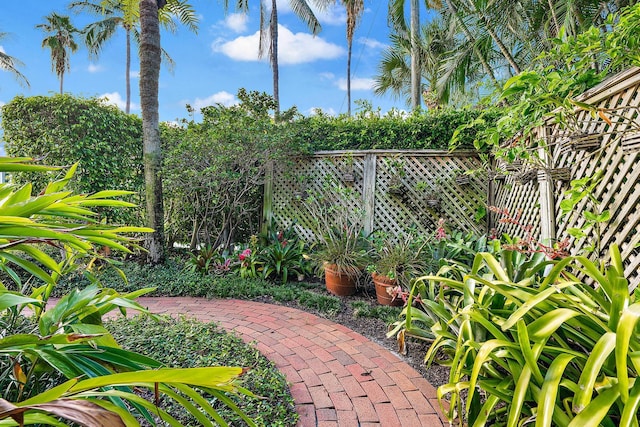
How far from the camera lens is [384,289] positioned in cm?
330

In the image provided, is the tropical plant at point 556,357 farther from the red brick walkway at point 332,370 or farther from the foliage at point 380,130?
the foliage at point 380,130

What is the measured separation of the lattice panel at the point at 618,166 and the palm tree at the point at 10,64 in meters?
25.6

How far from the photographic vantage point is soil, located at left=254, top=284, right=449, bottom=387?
6.72 ft

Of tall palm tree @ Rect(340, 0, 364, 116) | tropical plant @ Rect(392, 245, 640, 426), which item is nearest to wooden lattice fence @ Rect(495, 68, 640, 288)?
tropical plant @ Rect(392, 245, 640, 426)

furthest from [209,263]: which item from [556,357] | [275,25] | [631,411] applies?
[275,25]

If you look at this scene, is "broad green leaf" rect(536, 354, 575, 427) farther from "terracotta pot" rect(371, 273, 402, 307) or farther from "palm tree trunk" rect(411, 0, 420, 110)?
"palm tree trunk" rect(411, 0, 420, 110)

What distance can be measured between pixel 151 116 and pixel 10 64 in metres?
21.4

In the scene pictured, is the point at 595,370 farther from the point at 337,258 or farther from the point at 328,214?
the point at 328,214

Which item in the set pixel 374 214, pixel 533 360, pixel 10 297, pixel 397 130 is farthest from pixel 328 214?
pixel 10 297

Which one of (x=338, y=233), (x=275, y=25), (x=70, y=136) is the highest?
(x=275, y=25)

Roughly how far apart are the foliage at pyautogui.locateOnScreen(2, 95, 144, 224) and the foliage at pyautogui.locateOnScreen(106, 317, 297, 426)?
2847 millimetres

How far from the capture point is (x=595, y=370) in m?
1.06

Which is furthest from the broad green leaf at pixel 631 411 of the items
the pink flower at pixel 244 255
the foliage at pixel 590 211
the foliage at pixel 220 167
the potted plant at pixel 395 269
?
the foliage at pixel 220 167

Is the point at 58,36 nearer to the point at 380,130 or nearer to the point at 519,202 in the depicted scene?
the point at 380,130
